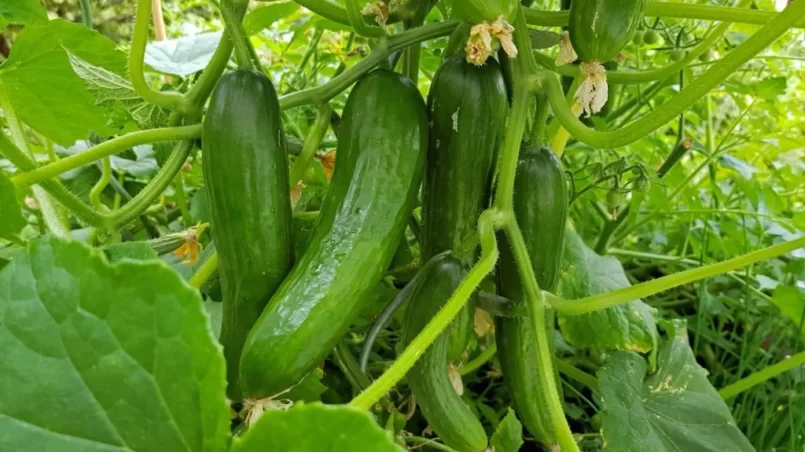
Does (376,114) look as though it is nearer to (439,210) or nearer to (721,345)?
(439,210)

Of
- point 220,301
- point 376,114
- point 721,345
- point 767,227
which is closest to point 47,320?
point 376,114

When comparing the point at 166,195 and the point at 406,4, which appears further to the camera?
the point at 166,195

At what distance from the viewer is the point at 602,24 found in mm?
756

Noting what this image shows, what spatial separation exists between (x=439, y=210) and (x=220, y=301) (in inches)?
14.9

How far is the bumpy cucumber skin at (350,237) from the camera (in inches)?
28.1

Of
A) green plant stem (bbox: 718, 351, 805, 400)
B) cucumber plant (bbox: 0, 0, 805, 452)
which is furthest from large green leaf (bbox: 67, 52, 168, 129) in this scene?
green plant stem (bbox: 718, 351, 805, 400)

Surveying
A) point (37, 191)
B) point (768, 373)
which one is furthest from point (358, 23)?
point (768, 373)

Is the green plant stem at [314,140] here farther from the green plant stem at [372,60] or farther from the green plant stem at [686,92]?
the green plant stem at [686,92]

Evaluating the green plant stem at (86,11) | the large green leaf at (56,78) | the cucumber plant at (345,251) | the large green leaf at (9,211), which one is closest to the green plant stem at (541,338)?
the cucumber plant at (345,251)

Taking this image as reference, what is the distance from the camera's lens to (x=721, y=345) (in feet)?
5.01

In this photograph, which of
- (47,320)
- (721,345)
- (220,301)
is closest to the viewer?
(47,320)

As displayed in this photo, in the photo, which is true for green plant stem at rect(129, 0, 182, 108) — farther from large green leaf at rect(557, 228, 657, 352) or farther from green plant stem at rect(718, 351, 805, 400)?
green plant stem at rect(718, 351, 805, 400)

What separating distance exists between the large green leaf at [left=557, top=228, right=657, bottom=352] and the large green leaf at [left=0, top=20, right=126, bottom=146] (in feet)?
2.51

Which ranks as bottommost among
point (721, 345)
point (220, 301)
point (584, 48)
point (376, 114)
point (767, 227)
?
point (721, 345)
